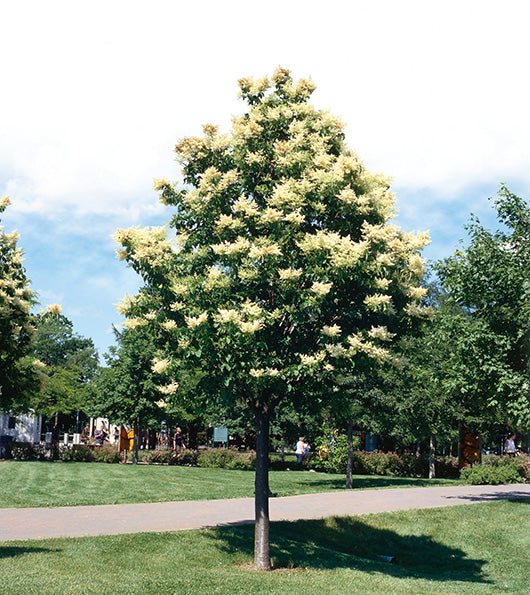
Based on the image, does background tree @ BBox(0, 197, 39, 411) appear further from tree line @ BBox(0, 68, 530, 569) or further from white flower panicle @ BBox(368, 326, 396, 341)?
white flower panicle @ BBox(368, 326, 396, 341)

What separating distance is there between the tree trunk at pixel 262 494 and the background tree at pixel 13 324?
4.63 m

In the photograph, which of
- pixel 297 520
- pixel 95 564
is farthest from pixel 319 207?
pixel 297 520

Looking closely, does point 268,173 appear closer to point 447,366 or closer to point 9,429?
point 447,366

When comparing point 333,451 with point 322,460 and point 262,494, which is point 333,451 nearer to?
point 322,460

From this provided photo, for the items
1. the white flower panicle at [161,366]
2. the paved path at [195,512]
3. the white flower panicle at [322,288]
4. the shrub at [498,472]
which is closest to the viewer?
the white flower panicle at [322,288]

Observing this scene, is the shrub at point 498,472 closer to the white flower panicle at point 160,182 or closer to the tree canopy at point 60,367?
the tree canopy at point 60,367

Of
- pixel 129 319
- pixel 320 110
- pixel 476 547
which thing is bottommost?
pixel 476 547

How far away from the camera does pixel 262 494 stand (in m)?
12.7

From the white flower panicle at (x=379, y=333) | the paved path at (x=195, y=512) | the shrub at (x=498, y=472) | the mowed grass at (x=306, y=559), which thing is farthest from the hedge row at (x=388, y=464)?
the white flower panicle at (x=379, y=333)

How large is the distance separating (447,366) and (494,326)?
448 cm

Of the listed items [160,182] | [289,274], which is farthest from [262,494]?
[160,182]

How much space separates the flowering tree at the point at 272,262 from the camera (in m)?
10.9

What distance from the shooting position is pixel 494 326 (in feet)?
65.2

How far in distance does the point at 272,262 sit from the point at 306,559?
6441mm
